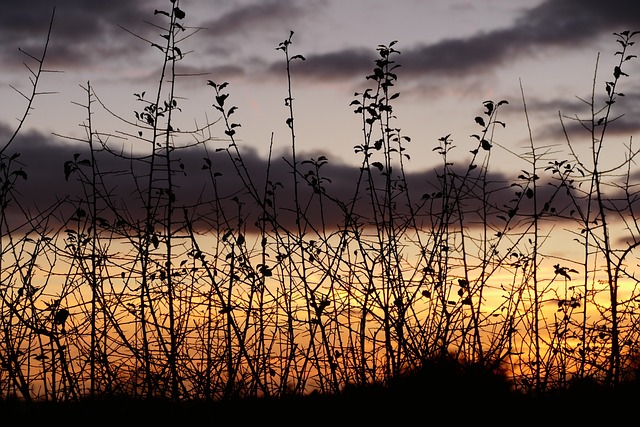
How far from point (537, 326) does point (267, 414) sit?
2.33m

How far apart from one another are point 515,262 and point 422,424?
1613 millimetres

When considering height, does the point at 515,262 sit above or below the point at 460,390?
above

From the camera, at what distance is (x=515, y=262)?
7.32m

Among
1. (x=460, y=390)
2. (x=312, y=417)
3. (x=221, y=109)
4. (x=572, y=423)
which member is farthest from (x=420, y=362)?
(x=221, y=109)

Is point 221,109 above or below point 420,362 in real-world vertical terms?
above

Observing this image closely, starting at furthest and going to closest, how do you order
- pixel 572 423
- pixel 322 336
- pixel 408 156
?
pixel 408 156 → pixel 572 423 → pixel 322 336

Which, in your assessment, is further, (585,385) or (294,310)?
(585,385)

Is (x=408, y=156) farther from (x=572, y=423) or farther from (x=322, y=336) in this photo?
(x=572, y=423)

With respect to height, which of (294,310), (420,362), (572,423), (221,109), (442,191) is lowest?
(572,423)

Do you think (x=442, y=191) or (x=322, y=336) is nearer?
(x=322, y=336)

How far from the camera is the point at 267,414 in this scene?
261 inches

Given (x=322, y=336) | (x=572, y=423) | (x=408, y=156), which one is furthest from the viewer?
(x=408, y=156)

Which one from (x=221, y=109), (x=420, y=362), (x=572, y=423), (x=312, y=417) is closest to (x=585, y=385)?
(x=572, y=423)

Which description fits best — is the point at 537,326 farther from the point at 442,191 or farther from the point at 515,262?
the point at 442,191
